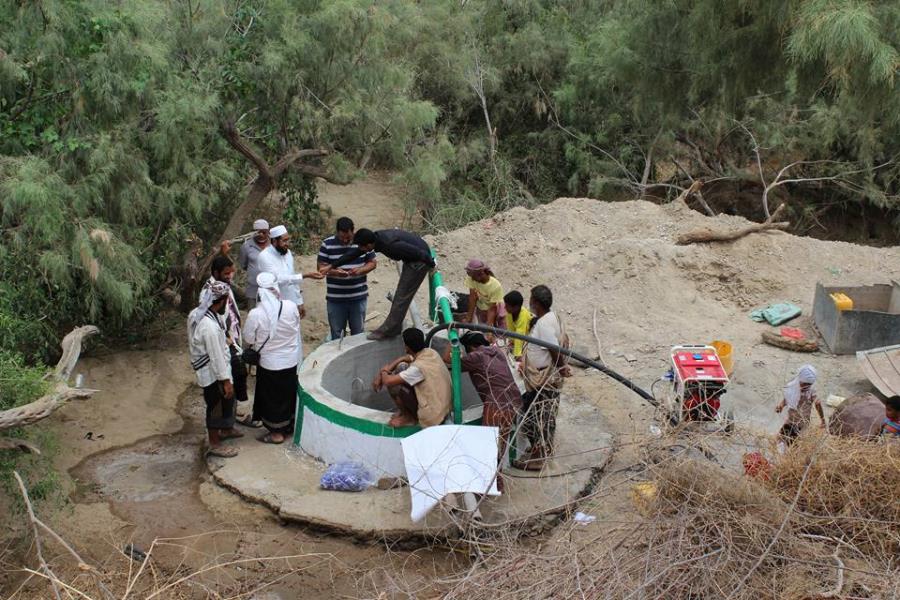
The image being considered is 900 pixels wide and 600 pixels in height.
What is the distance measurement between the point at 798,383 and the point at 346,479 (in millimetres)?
3228

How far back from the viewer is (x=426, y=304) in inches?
401

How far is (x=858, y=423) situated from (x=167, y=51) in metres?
6.62

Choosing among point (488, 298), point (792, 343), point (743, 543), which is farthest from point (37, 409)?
point (792, 343)

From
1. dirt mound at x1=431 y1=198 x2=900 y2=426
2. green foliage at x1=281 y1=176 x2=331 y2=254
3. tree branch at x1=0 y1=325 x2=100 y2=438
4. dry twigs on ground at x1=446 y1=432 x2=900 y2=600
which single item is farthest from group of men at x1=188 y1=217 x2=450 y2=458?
green foliage at x1=281 y1=176 x2=331 y2=254

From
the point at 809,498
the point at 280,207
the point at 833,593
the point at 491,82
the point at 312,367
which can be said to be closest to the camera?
the point at 833,593

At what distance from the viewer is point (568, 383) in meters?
8.59

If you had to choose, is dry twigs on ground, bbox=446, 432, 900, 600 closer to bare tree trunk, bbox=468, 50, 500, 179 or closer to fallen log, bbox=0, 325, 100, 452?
fallen log, bbox=0, 325, 100, 452

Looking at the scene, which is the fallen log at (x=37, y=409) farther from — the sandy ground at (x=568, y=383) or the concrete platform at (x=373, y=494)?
the concrete platform at (x=373, y=494)

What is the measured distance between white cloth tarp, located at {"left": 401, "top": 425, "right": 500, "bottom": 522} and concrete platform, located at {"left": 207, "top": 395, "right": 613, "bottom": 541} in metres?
0.20

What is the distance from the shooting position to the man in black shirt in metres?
7.35

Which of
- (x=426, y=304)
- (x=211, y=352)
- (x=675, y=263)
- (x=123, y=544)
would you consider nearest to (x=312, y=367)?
(x=211, y=352)

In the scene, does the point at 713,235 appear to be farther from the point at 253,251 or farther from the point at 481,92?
the point at 481,92

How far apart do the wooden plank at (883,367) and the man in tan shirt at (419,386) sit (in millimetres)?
4212

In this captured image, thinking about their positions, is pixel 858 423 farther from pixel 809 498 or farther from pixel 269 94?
pixel 269 94
